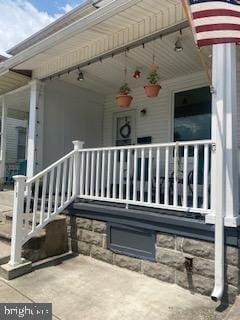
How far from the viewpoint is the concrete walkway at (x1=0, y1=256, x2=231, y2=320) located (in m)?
2.89

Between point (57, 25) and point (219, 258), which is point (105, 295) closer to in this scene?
point (219, 258)

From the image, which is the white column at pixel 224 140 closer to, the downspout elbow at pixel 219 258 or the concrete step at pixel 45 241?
the downspout elbow at pixel 219 258

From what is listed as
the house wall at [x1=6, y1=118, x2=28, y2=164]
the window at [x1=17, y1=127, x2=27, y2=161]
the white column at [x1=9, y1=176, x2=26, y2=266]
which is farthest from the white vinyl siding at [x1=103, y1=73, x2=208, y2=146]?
the window at [x1=17, y1=127, x2=27, y2=161]

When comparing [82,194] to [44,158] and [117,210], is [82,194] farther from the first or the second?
[44,158]

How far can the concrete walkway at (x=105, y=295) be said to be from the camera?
289cm

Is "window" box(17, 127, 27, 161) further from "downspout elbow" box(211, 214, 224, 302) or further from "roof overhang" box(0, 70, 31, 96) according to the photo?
"downspout elbow" box(211, 214, 224, 302)

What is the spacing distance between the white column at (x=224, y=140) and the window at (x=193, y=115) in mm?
2501

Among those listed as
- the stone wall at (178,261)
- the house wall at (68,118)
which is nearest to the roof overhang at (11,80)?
the house wall at (68,118)

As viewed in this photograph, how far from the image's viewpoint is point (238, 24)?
102 inches

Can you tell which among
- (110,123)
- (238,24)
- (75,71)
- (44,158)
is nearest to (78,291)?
(238,24)

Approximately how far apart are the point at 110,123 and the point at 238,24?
5198 mm

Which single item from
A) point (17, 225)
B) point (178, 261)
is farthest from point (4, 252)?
point (178, 261)

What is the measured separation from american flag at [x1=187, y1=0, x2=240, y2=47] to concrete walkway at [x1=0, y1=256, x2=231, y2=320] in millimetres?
2523

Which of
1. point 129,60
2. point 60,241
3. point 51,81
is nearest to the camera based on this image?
point 60,241
